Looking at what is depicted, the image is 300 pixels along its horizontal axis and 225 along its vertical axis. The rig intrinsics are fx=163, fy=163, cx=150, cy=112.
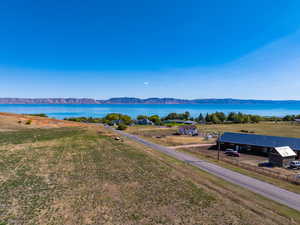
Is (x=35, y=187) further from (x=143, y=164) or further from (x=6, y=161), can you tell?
(x=143, y=164)

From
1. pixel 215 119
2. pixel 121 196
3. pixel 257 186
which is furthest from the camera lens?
pixel 215 119

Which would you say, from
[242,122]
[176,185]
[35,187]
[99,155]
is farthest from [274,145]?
[242,122]

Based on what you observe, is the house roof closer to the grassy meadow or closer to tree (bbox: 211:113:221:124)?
the grassy meadow

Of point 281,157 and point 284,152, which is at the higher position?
point 284,152

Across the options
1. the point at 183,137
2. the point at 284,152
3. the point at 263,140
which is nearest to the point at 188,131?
the point at 183,137

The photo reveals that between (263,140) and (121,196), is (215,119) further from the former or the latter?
(121,196)

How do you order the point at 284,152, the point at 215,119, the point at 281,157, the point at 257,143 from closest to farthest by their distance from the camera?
the point at 281,157 → the point at 284,152 → the point at 257,143 → the point at 215,119

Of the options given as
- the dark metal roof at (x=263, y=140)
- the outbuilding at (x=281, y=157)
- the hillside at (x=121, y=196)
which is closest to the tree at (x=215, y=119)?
the dark metal roof at (x=263, y=140)

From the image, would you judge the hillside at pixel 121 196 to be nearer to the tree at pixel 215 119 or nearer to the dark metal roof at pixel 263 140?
the dark metal roof at pixel 263 140

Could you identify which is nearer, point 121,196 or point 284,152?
point 121,196
